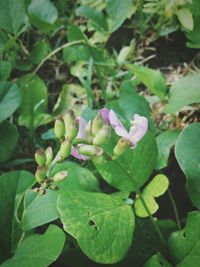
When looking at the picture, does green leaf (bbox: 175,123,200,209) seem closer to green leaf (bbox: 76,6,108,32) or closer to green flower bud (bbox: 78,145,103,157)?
green flower bud (bbox: 78,145,103,157)

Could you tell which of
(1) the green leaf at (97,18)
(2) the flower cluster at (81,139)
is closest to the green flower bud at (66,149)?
(2) the flower cluster at (81,139)

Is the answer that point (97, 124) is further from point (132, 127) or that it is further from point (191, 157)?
point (191, 157)

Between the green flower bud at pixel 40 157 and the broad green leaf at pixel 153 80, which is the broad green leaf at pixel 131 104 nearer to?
the broad green leaf at pixel 153 80

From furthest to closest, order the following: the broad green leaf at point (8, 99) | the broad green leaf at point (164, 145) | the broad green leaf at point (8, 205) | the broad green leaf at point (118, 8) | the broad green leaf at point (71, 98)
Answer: the broad green leaf at point (71, 98)
the broad green leaf at point (118, 8)
the broad green leaf at point (8, 99)
the broad green leaf at point (164, 145)
the broad green leaf at point (8, 205)

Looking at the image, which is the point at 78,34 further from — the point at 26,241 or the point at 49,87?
the point at 26,241

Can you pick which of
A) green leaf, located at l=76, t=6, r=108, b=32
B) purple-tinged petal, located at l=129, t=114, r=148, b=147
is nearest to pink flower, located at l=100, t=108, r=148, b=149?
purple-tinged petal, located at l=129, t=114, r=148, b=147

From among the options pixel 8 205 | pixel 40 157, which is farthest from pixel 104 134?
pixel 8 205
